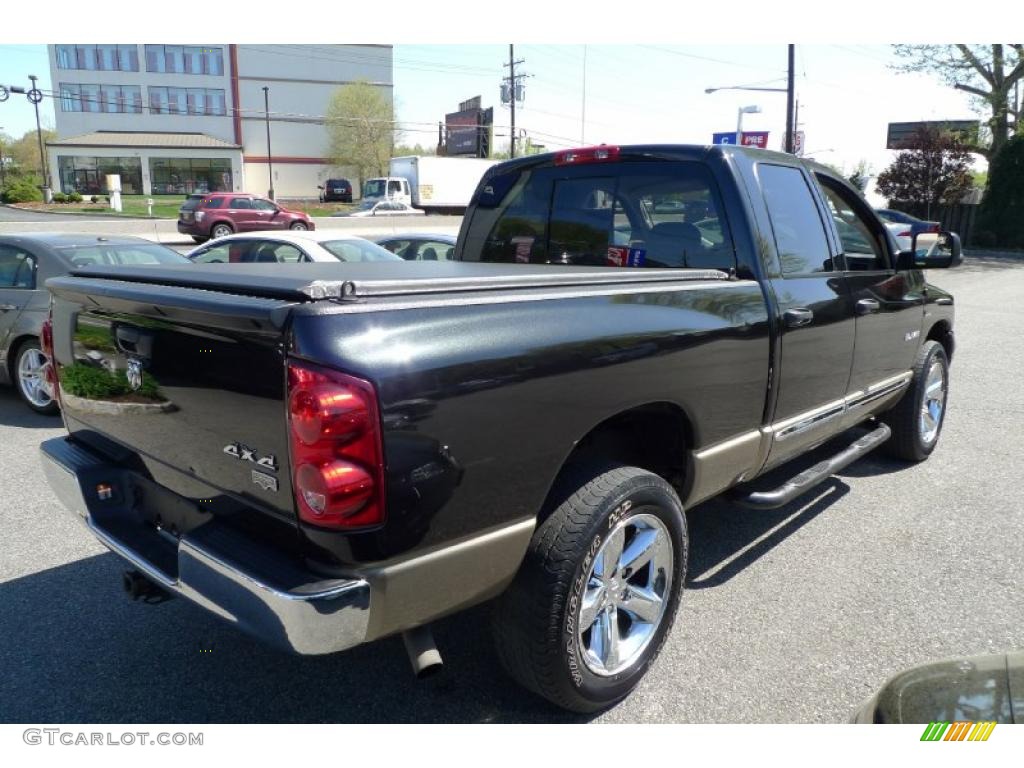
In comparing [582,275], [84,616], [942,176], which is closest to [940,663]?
[582,275]

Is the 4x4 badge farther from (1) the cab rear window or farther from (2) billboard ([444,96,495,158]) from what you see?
(2) billboard ([444,96,495,158])

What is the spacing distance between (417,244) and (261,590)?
853cm

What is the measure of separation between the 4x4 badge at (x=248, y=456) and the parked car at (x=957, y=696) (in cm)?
170

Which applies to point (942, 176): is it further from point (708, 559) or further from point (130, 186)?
point (130, 186)

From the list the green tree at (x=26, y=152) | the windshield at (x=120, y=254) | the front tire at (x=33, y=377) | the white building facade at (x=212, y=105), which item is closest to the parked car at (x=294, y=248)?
the windshield at (x=120, y=254)

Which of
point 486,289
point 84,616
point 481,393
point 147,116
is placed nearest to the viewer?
point 481,393

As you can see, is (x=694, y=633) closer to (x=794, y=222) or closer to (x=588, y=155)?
(x=794, y=222)

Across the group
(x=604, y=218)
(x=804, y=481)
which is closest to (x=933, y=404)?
(x=804, y=481)

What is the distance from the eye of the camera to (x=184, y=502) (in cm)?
252

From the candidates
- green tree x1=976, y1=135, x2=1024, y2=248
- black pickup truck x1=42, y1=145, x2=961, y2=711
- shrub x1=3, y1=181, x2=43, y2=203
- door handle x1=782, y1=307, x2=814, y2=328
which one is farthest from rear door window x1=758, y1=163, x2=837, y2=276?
shrub x1=3, y1=181, x2=43, y2=203

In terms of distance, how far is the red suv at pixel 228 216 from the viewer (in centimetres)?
2777

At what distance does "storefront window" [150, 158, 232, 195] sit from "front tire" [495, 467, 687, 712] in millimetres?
69183

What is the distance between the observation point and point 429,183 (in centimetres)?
4056

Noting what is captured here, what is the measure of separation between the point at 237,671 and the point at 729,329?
2.35m
